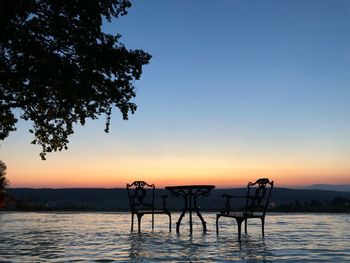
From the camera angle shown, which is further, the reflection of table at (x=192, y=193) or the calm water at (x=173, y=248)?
the reflection of table at (x=192, y=193)

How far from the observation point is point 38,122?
46.0 ft

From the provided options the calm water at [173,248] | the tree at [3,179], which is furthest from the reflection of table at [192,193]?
the tree at [3,179]

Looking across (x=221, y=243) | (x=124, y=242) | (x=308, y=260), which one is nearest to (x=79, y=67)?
(x=124, y=242)

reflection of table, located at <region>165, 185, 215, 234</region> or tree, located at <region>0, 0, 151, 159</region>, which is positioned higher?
tree, located at <region>0, 0, 151, 159</region>

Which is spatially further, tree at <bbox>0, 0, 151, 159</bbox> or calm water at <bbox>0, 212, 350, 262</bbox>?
tree at <bbox>0, 0, 151, 159</bbox>

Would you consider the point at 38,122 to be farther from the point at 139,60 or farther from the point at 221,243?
the point at 221,243

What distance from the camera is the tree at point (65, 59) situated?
431 inches

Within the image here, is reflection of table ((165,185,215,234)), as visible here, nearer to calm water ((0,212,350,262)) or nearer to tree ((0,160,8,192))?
calm water ((0,212,350,262))

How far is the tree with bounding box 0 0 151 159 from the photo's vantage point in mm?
10938

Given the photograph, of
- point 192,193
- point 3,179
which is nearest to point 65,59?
point 192,193

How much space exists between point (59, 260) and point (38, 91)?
Result: 5.47 metres

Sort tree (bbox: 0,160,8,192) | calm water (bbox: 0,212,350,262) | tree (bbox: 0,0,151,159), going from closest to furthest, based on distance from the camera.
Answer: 1. calm water (bbox: 0,212,350,262)
2. tree (bbox: 0,0,151,159)
3. tree (bbox: 0,160,8,192)

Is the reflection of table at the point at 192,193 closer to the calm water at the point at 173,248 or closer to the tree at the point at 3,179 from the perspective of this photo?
the calm water at the point at 173,248

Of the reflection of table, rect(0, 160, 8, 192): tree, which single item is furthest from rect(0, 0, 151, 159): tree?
rect(0, 160, 8, 192): tree
